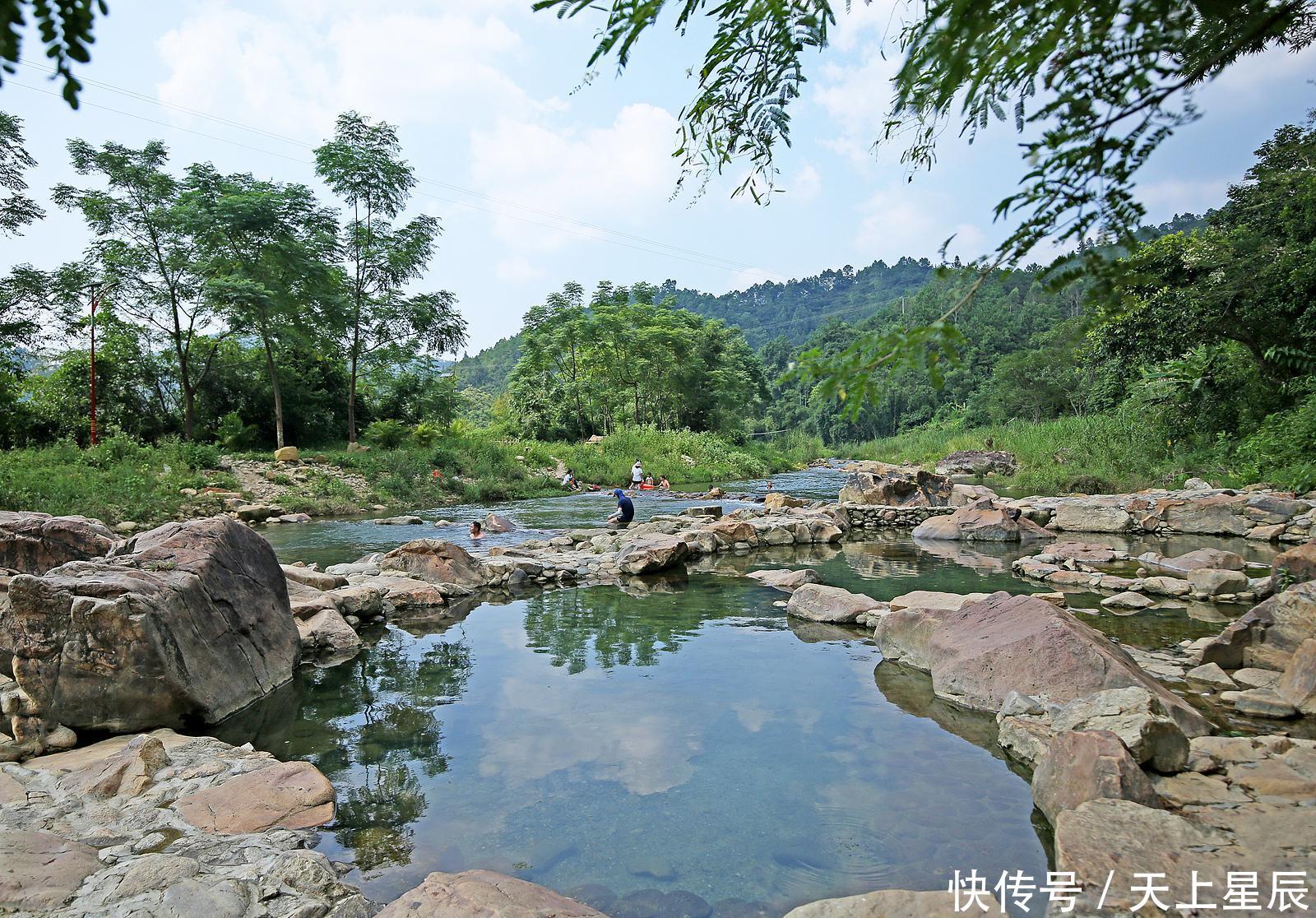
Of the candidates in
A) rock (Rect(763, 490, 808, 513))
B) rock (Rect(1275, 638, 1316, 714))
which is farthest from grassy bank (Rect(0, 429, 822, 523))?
rock (Rect(1275, 638, 1316, 714))

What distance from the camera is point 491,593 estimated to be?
31.7ft

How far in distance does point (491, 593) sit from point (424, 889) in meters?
7.19

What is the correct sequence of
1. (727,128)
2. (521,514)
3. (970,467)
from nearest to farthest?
1. (727,128)
2. (521,514)
3. (970,467)

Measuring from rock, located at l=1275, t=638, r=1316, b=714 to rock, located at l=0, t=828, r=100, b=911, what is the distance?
6.67 m

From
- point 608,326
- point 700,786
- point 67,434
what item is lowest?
point 700,786

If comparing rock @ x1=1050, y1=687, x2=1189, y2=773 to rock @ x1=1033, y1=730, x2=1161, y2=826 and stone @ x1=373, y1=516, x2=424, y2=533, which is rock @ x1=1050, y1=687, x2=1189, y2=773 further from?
stone @ x1=373, y1=516, x2=424, y2=533

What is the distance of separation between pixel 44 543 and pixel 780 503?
14641mm

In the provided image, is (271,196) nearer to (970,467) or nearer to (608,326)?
(608,326)

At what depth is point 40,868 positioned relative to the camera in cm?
268

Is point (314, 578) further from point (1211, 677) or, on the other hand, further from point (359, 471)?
point (359, 471)

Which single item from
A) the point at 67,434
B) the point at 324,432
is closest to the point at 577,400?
the point at 324,432

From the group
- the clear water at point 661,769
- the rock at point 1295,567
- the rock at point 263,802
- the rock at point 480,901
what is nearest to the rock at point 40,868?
the rock at point 263,802

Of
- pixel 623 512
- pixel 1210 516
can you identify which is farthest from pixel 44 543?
pixel 1210 516

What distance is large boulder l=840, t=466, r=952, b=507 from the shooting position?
1702 cm
